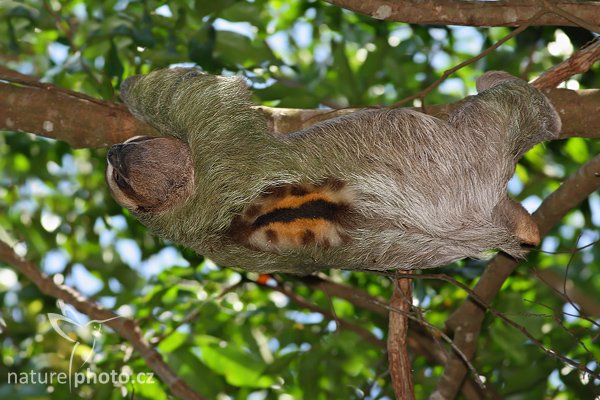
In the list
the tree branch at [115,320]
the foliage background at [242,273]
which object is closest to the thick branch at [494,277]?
the foliage background at [242,273]

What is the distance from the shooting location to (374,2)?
245 inches

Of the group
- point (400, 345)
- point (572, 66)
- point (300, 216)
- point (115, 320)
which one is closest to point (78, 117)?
point (115, 320)

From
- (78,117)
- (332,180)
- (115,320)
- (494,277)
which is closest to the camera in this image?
(332,180)

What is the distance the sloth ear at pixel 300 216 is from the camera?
5.70m

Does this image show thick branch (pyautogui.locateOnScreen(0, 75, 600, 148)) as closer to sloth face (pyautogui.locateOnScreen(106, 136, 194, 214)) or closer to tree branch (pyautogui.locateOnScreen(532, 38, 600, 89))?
sloth face (pyautogui.locateOnScreen(106, 136, 194, 214))

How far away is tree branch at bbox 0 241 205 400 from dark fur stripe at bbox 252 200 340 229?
7.88ft

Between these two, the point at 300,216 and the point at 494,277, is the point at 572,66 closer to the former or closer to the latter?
the point at 494,277

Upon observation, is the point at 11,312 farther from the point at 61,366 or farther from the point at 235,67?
the point at 235,67

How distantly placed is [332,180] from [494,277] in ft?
7.81

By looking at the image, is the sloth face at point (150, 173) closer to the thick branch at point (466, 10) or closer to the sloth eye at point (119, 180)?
the sloth eye at point (119, 180)

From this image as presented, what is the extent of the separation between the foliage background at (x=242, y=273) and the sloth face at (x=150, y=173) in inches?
53.9

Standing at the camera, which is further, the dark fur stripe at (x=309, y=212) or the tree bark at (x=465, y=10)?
the tree bark at (x=465, y=10)

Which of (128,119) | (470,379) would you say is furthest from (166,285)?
(470,379)

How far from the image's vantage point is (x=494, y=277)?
724 centimetres
